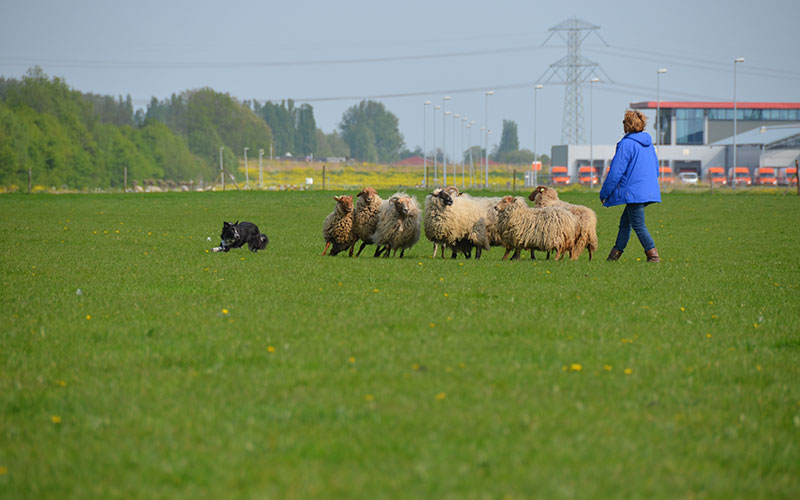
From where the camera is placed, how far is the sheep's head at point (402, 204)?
16312mm

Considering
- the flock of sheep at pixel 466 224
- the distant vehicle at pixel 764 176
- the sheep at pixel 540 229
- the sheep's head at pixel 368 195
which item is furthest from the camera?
the distant vehicle at pixel 764 176

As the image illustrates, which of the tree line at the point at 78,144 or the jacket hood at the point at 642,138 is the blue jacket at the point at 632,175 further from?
the tree line at the point at 78,144

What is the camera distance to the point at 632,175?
14.7 meters

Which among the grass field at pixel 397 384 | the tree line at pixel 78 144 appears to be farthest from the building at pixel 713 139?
the grass field at pixel 397 384

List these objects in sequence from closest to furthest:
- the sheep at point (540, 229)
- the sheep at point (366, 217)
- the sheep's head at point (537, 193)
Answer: the sheep at point (540, 229), the sheep at point (366, 217), the sheep's head at point (537, 193)

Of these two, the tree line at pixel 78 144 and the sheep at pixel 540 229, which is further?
the tree line at pixel 78 144

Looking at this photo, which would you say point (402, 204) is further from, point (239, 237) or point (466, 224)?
point (239, 237)

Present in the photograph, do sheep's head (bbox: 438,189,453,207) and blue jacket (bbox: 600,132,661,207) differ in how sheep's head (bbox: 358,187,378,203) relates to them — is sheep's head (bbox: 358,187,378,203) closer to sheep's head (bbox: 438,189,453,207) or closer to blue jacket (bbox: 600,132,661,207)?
sheep's head (bbox: 438,189,453,207)

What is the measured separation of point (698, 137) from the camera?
4680 inches

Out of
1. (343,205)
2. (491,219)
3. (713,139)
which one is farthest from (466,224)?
(713,139)

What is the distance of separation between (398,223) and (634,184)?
4.44 metres

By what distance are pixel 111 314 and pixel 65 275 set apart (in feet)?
12.7

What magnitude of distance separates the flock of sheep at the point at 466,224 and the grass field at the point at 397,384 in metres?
2.61

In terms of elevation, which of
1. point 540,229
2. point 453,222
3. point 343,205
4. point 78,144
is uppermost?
point 78,144
